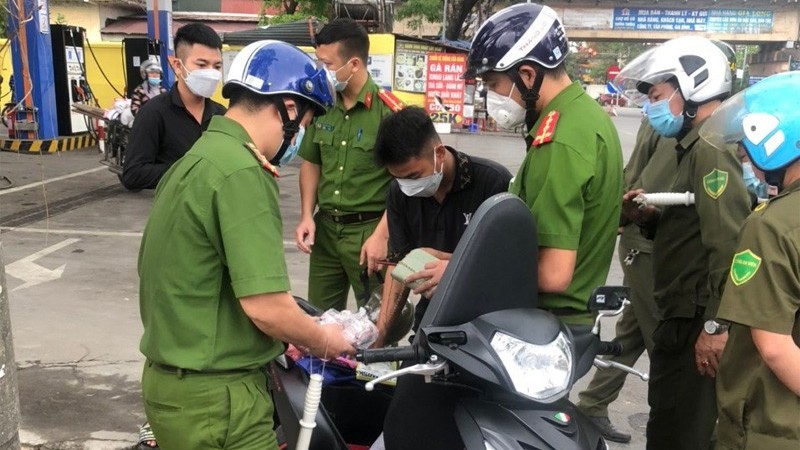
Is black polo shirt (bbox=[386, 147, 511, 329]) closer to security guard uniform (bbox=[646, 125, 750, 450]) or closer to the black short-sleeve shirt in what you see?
the black short-sleeve shirt

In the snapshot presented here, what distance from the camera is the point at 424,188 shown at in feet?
9.01

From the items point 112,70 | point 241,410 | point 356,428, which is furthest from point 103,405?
point 112,70

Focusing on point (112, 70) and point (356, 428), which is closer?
point (356, 428)

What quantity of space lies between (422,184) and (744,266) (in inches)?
47.5

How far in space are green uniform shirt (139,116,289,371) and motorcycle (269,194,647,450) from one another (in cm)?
37

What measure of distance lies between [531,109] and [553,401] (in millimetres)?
1008

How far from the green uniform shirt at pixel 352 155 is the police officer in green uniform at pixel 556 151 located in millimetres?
1439

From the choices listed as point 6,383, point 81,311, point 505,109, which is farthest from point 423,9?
point 6,383

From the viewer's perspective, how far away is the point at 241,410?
6.47 feet

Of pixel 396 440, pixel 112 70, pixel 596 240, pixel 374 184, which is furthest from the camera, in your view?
pixel 112 70

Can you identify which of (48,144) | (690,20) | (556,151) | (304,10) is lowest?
(48,144)

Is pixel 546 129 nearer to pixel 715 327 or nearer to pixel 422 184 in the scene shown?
pixel 422 184


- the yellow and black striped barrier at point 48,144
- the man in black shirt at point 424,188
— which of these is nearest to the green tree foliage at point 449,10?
the yellow and black striped barrier at point 48,144

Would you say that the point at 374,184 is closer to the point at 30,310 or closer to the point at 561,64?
the point at 561,64
